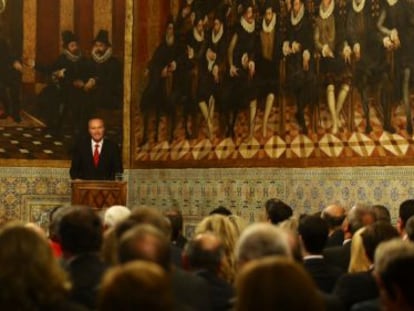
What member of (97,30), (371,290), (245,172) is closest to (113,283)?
(371,290)

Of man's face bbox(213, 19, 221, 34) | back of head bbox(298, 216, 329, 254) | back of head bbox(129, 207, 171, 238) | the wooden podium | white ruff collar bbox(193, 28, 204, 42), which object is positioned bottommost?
back of head bbox(298, 216, 329, 254)

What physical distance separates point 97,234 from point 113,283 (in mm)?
2920

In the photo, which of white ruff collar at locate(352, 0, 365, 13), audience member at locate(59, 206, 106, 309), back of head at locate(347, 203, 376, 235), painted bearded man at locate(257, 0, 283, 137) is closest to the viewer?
audience member at locate(59, 206, 106, 309)

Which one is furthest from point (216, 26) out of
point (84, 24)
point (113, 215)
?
point (113, 215)

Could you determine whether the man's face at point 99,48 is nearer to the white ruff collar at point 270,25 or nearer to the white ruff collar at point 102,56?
the white ruff collar at point 102,56

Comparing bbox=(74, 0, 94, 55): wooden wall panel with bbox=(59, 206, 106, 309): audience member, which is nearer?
bbox=(59, 206, 106, 309): audience member

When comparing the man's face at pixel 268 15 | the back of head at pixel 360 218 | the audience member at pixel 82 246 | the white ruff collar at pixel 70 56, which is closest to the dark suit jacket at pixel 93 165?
the white ruff collar at pixel 70 56

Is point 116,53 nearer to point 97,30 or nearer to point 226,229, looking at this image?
point 97,30

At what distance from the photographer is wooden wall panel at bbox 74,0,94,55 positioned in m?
21.4

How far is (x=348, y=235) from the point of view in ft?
37.7

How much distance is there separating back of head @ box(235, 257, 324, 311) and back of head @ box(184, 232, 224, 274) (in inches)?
110

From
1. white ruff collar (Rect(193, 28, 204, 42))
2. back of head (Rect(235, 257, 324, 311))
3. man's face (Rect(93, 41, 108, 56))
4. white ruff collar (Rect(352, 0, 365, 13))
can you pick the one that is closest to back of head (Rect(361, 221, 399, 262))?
back of head (Rect(235, 257, 324, 311))

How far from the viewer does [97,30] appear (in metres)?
21.6

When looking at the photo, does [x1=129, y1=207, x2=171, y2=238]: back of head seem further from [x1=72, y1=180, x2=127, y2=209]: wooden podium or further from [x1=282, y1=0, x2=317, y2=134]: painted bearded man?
[x1=282, y1=0, x2=317, y2=134]: painted bearded man
